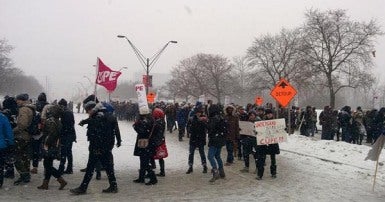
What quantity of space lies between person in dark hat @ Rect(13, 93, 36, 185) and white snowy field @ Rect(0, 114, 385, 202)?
315 mm

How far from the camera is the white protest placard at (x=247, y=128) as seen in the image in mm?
12709

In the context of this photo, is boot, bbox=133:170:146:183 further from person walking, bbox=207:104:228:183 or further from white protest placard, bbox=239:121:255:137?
white protest placard, bbox=239:121:255:137

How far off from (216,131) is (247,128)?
1893mm

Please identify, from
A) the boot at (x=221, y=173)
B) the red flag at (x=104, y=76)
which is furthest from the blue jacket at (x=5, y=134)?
the red flag at (x=104, y=76)

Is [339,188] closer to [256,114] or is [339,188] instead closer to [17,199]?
[256,114]

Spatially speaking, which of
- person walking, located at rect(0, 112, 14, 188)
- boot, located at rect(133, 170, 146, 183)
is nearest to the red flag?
boot, located at rect(133, 170, 146, 183)

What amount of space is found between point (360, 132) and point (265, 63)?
4158 centimetres

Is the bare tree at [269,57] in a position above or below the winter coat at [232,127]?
above

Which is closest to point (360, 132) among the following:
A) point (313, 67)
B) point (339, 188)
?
point (339, 188)

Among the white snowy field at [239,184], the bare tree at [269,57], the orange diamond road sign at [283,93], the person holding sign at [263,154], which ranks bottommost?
the white snowy field at [239,184]

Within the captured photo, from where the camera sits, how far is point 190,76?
274ft

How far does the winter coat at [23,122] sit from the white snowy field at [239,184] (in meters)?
1.04

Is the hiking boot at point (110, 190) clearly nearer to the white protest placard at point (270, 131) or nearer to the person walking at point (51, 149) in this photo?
the person walking at point (51, 149)

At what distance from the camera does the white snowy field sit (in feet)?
31.2
